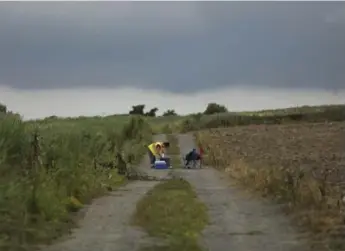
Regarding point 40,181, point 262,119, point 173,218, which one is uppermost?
point 262,119

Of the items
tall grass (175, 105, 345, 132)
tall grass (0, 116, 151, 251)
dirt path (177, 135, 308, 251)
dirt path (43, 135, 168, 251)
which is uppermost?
tall grass (175, 105, 345, 132)

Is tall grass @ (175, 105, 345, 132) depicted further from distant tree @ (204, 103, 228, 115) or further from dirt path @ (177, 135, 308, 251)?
dirt path @ (177, 135, 308, 251)

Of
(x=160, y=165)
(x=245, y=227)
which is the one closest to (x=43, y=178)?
(x=245, y=227)

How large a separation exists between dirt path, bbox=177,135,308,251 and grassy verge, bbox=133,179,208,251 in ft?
0.92

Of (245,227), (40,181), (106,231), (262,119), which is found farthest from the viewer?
(262,119)

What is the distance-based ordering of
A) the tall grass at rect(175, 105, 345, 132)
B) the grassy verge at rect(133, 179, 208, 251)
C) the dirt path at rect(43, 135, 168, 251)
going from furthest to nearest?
the tall grass at rect(175, 105, 345, 132) < the dirt path at rect(43, 135, 168, 251) < the grassy verge at rect(133, 179, 208, 251)

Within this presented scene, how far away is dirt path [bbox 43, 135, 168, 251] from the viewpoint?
534 inches

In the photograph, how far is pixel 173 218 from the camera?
16141 mm

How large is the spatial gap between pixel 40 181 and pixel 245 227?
470cm

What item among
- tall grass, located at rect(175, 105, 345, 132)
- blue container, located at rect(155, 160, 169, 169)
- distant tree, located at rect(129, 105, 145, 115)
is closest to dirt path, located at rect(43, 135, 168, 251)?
blue container, located at rect(155, 160, 169, 169)

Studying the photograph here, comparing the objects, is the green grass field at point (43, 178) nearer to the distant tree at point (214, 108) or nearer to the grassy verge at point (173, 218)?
the grassy verge at point (173, 218)

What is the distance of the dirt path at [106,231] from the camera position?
13.6 meters

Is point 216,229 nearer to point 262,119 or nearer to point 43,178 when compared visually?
point 43,178

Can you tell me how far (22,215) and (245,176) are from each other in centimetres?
1319
